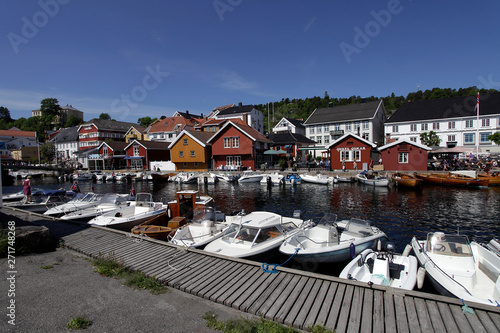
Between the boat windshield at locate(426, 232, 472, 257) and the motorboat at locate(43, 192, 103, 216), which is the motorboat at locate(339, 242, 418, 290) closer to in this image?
the boat windshield at locate(426, 232, 472, 257)

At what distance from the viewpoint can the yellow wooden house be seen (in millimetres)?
48625

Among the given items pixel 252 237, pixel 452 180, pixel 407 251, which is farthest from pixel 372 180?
pixel 252 237

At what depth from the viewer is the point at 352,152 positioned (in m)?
40.3

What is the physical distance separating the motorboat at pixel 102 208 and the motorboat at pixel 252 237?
27.3ft

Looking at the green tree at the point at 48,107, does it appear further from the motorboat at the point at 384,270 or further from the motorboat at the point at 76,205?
the motorboat at the point at 384,270

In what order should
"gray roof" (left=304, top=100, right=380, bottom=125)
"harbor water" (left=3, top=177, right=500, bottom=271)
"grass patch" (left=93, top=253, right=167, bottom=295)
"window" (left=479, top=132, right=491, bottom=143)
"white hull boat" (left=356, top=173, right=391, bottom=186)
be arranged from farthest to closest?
"gray roof" (left=304, top=100, right=380, bottom=125), "window" (left=479, top=132, right=491, bottom=143), "white hull boat" (left=356, top=173, right=391, bottom=186), "harbor water" (left=3, top=177, right=500, bottom=271), "grass patch" (left=93, top=253, right=167, bottom=295)

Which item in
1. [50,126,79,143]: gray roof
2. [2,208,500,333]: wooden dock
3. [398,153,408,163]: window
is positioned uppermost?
[50,126,79,143]: gray roof

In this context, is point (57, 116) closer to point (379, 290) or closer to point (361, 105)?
point (361, 105)

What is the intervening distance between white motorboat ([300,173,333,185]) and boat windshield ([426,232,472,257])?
24676 millimetres

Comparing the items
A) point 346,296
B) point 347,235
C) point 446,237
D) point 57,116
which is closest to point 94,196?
point 347,235

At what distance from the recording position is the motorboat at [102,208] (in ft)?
49.7

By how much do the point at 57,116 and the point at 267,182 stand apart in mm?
144244

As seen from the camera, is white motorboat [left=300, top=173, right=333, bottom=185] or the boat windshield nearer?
the boat windshield

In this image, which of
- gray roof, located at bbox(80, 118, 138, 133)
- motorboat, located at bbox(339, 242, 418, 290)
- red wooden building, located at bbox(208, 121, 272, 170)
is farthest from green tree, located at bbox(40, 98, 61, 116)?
motorboat, located at bbox(339, 242, 418, 290)
